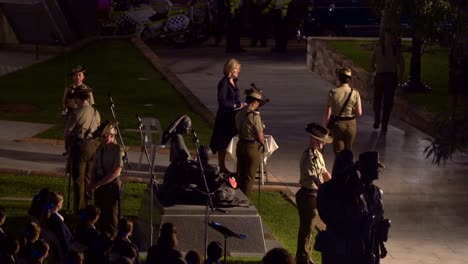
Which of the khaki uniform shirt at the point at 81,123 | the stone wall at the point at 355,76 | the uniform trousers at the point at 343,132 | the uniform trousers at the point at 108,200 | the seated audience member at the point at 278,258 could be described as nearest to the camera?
the seated audience member at the point at 278,258

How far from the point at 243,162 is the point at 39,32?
23054 mm

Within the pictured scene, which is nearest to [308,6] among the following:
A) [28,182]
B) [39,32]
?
[39,32]

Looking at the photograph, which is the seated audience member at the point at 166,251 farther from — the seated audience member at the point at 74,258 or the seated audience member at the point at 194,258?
the seated audience member at the point at 74,258

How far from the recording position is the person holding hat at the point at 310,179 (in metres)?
14.6

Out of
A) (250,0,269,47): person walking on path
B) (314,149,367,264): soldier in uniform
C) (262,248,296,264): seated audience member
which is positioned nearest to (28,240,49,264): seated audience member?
(262,248,296,264): seated audience member

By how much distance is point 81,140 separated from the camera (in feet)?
56.7

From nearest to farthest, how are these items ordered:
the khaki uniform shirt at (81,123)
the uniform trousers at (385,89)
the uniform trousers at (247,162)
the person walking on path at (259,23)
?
the khaki uniform shirt at (81,123), the uniform trousers at (247,162), the uniform trousers at (385,89), the person walking on path at (259,23)

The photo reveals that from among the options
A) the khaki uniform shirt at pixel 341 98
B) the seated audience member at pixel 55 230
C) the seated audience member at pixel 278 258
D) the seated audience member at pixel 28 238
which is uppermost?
the seated audience member at pixel 278 258

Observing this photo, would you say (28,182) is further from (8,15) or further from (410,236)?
(8,15)

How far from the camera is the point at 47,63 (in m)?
36.1

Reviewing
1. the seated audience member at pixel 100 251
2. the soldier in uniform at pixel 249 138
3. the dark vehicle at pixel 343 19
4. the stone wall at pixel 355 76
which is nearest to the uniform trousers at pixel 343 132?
the soldier in uniform at pixel 249 138

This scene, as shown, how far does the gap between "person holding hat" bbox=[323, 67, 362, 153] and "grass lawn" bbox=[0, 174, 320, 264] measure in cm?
134

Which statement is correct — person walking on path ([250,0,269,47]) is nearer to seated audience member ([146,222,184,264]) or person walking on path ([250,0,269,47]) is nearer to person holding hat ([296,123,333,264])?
person holding hat ([296,123,333,264])

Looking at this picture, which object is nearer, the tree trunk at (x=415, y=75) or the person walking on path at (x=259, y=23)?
the tree trunk at (x=415, y=75)
